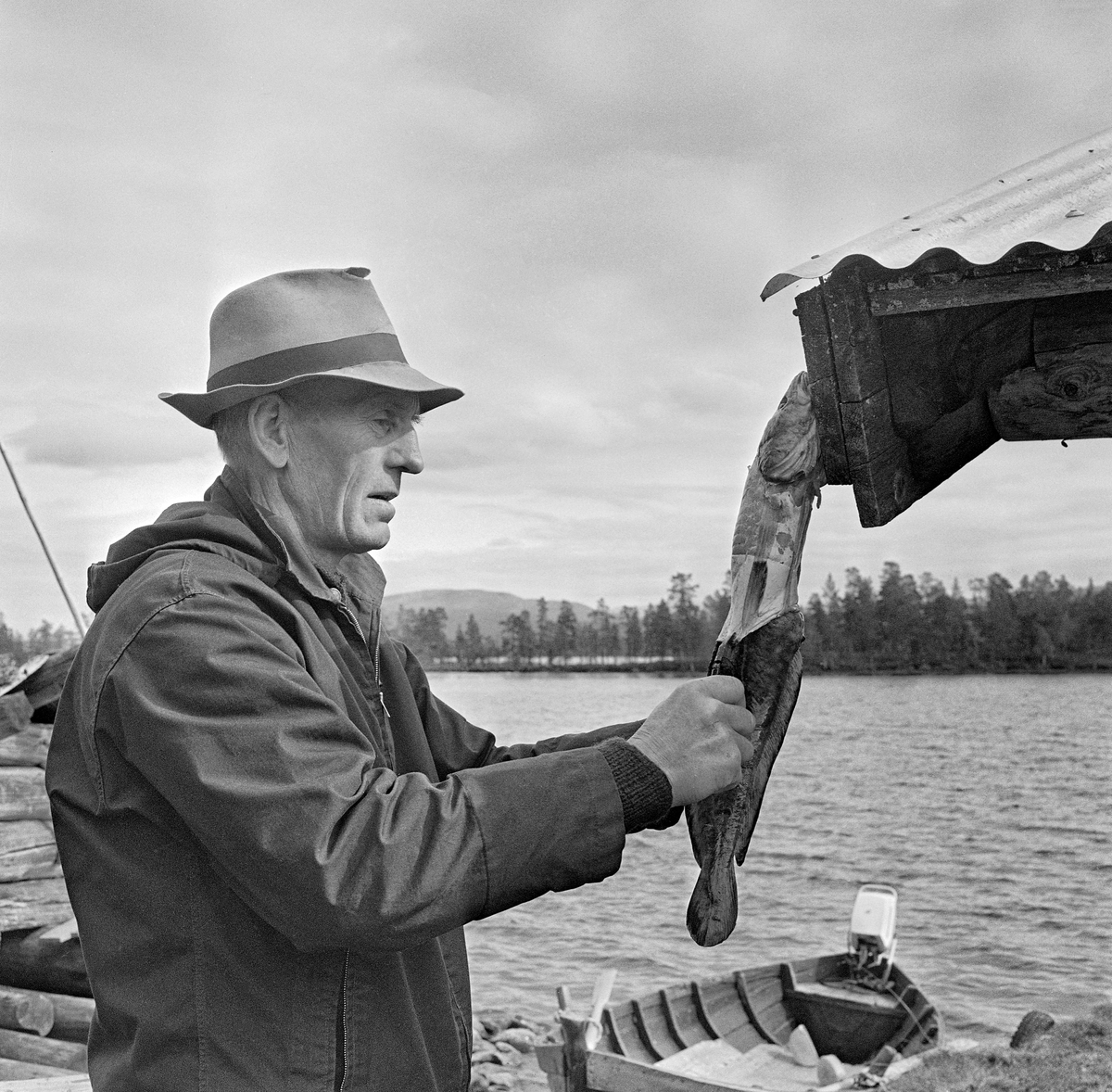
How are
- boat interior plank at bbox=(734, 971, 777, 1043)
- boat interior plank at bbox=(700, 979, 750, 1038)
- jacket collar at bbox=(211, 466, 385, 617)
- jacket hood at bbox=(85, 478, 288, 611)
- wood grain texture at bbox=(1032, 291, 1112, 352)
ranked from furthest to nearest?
boat interior plank at bbox=(734, 971, 777, 1043) < boat interior plank at bbox=(700, 979, 750, 1038) < wood grain texture at bbox=(1032, 291, 1112, 352) < jacket collar at bbox=(211, 466, 385, 617) < jacket hood at bbox=(85, 478, 288, 611)

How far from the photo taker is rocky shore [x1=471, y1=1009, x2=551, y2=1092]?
15.0 metres

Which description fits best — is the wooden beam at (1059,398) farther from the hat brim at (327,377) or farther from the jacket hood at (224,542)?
the jacket hood at (224,542)

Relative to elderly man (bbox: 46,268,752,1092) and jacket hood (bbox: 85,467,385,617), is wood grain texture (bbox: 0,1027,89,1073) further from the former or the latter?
jacket hood (bbox: 85,467,385,617)

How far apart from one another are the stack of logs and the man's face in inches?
263

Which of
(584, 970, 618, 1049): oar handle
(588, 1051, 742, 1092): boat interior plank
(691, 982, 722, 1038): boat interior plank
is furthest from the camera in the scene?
(691, 982, 722, 1038): boat interior plank

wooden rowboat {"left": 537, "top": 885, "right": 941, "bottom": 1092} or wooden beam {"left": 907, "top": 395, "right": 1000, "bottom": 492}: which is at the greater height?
wooden beam {"left": 907, "top": 395, "right": 1000, "bottom": 492}

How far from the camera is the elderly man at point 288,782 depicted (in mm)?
2068

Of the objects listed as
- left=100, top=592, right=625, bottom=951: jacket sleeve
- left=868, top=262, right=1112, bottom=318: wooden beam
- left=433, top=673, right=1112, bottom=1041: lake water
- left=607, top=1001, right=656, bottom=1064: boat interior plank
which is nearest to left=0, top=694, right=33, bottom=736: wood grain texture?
left=607, top=1001, right=656, bottom=1064: boat interior plank

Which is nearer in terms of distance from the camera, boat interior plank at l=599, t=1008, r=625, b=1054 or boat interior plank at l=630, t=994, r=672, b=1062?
boat interior plank at l=599, t=1008, r=625, b=1054

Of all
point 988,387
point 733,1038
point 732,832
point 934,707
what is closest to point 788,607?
point 732,832

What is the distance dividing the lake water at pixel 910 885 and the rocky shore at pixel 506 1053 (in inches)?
52.9

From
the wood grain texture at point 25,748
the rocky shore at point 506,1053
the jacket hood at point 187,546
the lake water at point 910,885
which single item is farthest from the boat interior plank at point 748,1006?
the jacket hood at point 187,546

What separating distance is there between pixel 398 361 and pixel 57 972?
24.5ft

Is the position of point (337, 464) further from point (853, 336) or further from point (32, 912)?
point (32, 912)
